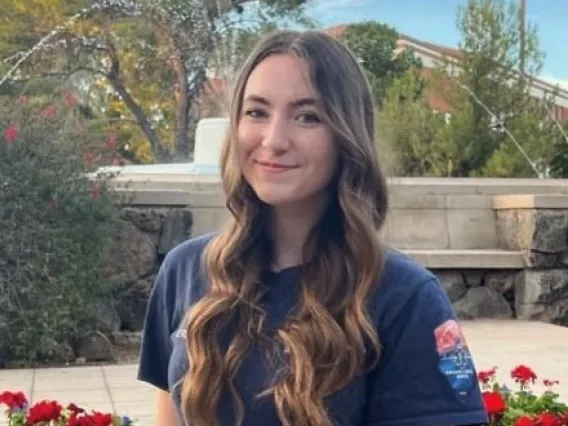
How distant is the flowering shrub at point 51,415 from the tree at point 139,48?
55.2ft

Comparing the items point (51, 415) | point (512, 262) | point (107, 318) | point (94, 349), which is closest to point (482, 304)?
point (512, 262)

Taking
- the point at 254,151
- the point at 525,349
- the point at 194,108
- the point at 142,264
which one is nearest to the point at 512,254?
the point at 525,349

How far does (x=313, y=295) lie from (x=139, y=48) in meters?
22.4

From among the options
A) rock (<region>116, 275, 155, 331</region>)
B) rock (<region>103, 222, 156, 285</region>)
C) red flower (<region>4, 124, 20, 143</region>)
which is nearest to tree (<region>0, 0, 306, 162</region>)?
rock (<region>103, 222, 156, 285</region>)

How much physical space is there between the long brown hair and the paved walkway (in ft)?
11.4

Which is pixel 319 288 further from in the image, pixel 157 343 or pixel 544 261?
pixel 544 261

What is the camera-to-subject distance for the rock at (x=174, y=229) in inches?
350

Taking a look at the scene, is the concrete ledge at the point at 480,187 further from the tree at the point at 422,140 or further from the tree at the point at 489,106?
the tree at the point at 422,140

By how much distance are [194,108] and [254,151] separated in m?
20.3

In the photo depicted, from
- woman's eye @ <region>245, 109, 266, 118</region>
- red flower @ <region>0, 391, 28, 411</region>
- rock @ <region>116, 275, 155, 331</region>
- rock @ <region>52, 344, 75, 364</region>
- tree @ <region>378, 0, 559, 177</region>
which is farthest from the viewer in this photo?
tree @ <region>378, 0, 559, 177</region>

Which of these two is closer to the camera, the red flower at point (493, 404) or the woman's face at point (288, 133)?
the woman's face at point (288, 133)

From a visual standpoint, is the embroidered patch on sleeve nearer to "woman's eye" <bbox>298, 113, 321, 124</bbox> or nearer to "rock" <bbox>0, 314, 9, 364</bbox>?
"woman's eye" <bbox>298, 113, 321, 124</bbox>

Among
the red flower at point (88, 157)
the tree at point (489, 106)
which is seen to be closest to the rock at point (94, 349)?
the red flower at point (88, 157)

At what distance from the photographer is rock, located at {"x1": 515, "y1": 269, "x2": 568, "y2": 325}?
9773 mm
